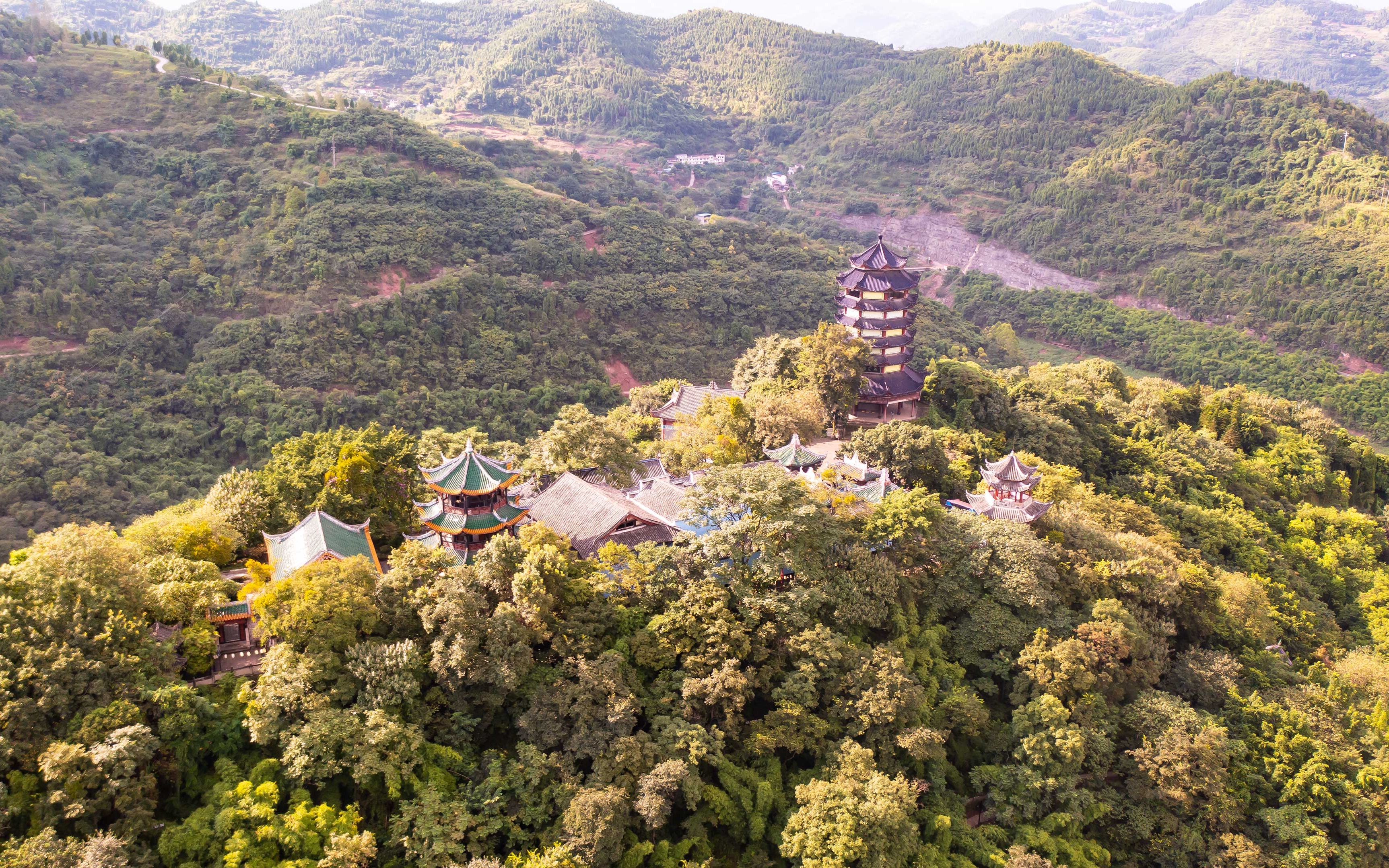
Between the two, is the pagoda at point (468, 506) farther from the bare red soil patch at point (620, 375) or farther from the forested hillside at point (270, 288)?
the bare red soil patch at point (620, 375)

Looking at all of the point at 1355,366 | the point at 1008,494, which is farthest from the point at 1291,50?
the point at 1008,494

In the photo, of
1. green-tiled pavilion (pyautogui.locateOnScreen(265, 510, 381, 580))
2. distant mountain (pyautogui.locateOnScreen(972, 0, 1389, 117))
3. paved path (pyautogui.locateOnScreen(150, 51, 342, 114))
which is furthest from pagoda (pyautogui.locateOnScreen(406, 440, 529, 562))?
distant mountain (pyautogui.locateOnScreen(972, 0, 1389, 117))

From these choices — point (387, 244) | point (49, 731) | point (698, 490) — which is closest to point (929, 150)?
point (387, 244)

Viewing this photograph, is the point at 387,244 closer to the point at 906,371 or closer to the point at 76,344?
the point at 76,344

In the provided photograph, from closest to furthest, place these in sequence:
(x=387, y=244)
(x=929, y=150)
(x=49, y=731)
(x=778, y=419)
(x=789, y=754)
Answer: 1. (x=49, y=731)
2. (x=789, y=754)
3. (x=778, y=419)
4. (x=387, y=244)
5. (x=929, y=150)

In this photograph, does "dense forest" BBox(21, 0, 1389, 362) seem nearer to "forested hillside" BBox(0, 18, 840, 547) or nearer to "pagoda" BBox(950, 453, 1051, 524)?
"forested hillside" BBox(0, 18, 840, 547)

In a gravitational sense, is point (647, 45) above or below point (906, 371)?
above

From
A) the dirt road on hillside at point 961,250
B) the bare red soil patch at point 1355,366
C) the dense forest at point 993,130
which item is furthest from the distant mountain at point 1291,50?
the bare red soil patch at point 1355,366

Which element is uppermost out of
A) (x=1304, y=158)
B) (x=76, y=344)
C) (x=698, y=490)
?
(x=1304, y=158)
